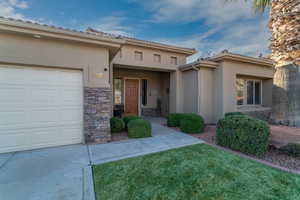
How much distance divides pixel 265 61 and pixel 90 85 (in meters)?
9.61

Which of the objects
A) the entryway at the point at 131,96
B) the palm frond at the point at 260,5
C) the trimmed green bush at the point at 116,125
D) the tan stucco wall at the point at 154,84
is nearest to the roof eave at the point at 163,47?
the tan stucco wall at the point at 154,84

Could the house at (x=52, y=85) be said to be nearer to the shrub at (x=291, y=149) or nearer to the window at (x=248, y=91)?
the shrub at (x=291, y=149)

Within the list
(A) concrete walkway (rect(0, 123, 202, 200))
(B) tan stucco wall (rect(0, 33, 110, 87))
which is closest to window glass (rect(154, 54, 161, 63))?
(B) tan stucco wall (rect(0, 33, 110, 87))

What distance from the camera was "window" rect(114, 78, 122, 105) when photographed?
A: 342 inches

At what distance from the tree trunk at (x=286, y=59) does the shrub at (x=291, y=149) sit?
273cm

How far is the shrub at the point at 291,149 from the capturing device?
11.0ft

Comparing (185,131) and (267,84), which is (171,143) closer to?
(185,131)

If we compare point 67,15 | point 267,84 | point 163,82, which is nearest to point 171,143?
point 163,82

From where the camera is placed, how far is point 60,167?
113 inches

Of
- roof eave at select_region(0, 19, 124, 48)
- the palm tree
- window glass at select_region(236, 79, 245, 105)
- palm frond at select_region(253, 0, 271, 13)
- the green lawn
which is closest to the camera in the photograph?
the green lawn

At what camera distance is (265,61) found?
7.91 metres

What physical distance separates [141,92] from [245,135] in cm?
679

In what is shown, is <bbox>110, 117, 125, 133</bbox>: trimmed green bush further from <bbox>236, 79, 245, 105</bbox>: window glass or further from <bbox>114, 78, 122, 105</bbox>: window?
<bbox>236, 79, 245, 105</bbox>: window glass

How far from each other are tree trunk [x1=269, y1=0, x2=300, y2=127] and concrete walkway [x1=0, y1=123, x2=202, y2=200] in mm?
4263
